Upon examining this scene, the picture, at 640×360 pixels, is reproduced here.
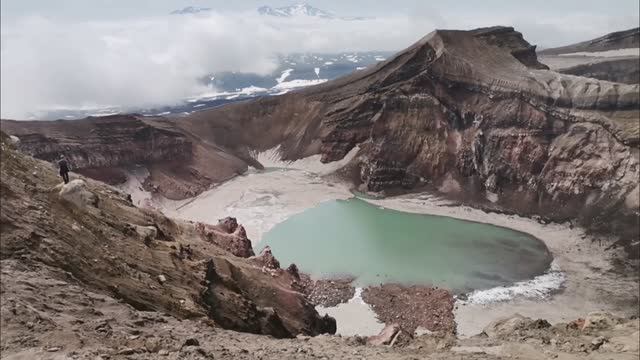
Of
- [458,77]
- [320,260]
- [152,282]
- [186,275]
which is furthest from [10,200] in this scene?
[458,77]

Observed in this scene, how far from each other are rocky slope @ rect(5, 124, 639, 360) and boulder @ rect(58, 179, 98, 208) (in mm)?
35

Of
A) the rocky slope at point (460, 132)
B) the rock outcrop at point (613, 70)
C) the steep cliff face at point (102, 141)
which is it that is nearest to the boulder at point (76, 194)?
the rocky slope at point (460, 132)

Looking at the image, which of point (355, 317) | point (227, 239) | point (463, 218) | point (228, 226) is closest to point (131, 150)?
point (228, 226)

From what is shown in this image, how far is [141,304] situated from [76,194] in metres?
4.42

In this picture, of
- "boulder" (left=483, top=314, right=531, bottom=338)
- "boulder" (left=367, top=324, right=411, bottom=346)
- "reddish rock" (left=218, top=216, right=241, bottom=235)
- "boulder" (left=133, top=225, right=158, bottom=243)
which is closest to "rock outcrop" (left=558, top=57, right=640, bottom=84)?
"reddish rock" (left=218, top=216, right=241, bottom=235)

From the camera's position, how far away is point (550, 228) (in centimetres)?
4875

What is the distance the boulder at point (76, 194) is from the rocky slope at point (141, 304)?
35 millimetres

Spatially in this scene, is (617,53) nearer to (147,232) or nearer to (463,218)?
(463,218)

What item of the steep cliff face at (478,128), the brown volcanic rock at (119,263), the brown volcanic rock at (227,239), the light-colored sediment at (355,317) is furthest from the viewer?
the steep cliff face at (478,128)

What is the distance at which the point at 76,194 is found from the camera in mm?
16406

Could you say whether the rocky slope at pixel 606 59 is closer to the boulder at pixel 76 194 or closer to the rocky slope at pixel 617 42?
the rocky slope at pixel 617 42

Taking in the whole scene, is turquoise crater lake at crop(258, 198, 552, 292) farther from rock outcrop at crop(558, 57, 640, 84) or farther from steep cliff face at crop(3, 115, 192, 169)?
rock outcrop at crop(558, 57, 640, 84)

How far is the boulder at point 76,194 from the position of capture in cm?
1587

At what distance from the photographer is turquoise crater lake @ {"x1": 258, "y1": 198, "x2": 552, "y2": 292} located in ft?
128
